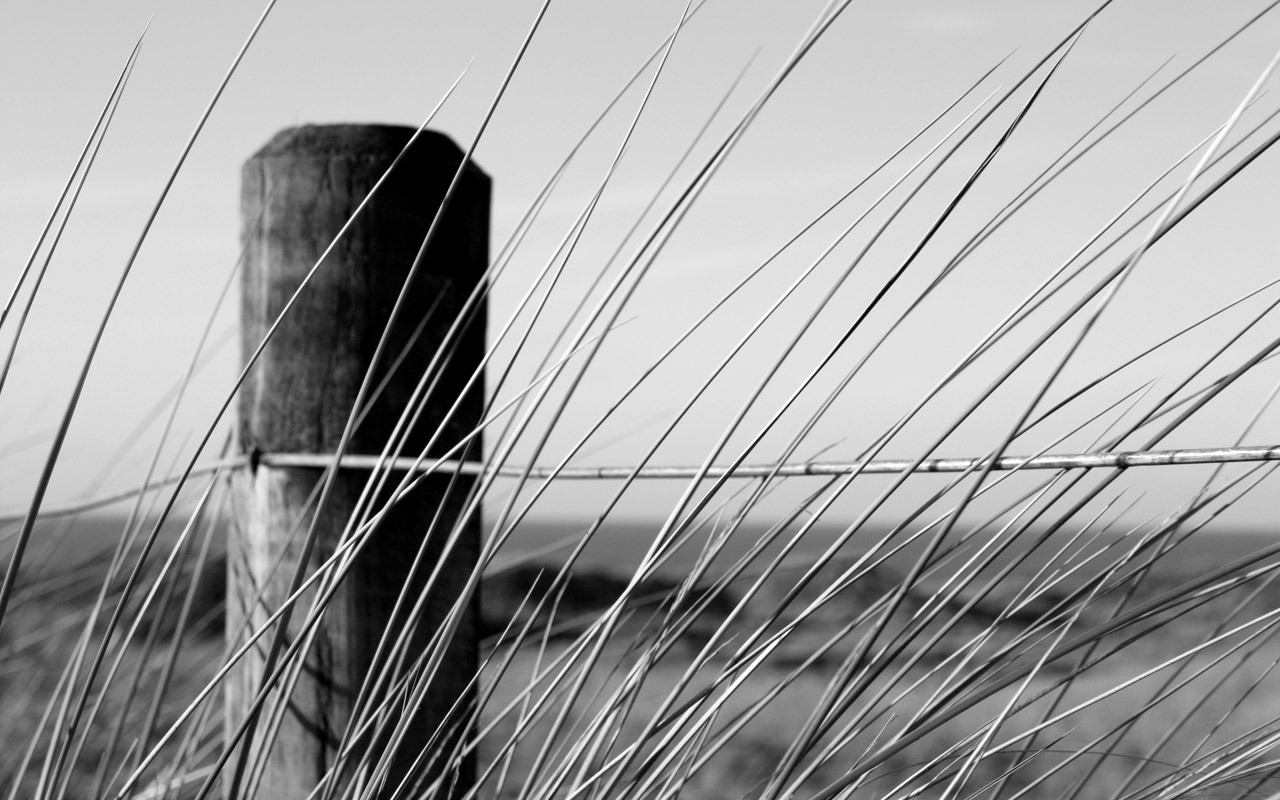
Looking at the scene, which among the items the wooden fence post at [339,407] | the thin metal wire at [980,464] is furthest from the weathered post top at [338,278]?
the thin metal wire at [980,464]

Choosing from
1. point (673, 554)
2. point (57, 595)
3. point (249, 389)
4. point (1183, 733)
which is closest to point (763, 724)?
point (1183, 733)

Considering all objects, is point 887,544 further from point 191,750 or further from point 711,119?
point 191,750

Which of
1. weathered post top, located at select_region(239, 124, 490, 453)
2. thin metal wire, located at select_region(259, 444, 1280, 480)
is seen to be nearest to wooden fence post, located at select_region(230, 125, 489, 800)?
weathered post top, located at select_region(239, 124, 490, 453)

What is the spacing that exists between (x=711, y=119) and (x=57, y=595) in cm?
148

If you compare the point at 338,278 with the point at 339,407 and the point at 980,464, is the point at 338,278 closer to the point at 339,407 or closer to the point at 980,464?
the point at 339,407

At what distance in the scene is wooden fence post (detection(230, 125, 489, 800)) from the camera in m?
1.14

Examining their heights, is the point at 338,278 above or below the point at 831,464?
above

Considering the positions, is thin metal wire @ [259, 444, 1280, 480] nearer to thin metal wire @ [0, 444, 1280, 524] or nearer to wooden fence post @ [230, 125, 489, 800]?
thin metal wire @ [0, 444, 1280, 524]

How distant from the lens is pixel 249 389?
121cm

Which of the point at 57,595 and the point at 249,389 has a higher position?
the point at 249,389

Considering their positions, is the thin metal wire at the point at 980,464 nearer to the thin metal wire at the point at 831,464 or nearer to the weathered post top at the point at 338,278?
the thin metal wire at the point at 831,464

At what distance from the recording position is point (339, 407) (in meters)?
1.16

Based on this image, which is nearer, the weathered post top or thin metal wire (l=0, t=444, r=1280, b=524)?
thin metal wire (l=0, t=444, r=1280, b=524)

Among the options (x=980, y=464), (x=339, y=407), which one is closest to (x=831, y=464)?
(x=980, y=464)
